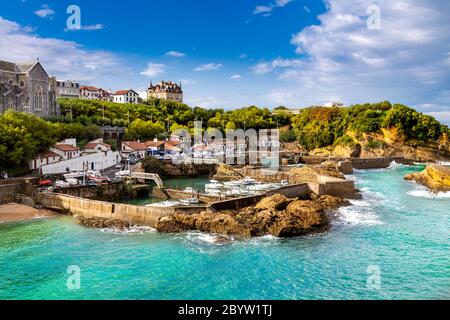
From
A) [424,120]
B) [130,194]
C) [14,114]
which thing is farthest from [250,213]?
[424,120]

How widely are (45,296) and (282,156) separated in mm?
62046

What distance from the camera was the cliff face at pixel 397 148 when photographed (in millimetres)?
83000

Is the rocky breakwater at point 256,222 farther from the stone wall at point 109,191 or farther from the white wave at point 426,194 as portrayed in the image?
the white wave at point 426,194

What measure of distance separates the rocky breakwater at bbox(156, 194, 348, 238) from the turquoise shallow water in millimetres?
923

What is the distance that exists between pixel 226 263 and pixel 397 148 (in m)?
72.6

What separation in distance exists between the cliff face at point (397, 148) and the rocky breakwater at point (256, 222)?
60.2 meters

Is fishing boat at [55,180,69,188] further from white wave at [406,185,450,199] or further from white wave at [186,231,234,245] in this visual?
white wave at [406,185,450,199]

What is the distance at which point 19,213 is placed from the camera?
31.2 m

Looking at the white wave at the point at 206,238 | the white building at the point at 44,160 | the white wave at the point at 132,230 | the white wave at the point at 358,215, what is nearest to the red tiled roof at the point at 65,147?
the white building at the point at 44,160

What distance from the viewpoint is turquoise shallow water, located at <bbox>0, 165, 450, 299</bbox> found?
18031mm

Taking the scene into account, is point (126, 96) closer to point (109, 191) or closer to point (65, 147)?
point (65, 147)

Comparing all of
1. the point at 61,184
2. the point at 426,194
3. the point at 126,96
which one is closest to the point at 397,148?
the point at 426,194

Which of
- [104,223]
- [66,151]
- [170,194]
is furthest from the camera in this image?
[66,151]

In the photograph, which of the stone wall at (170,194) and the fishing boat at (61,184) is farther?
the stone wall at (170,194)
